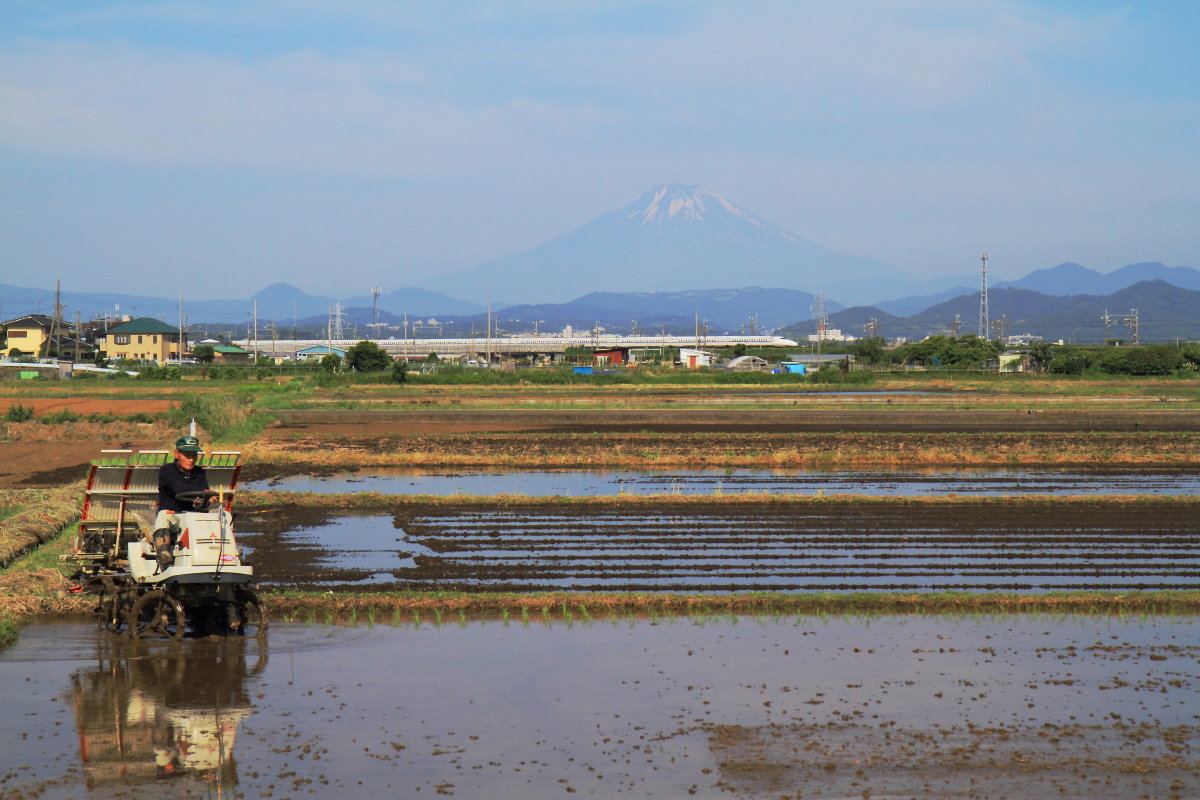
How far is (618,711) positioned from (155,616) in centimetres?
430

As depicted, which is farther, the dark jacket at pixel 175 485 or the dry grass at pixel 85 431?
the dry grass at pixel 85 431

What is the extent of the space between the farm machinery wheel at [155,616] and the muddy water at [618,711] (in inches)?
7.4

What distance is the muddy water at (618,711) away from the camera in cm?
734

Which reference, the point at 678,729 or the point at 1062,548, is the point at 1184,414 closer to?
the point at 1062,548

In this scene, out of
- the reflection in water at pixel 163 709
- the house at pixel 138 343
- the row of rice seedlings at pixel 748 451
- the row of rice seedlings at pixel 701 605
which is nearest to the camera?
the reflection in water at pixel 163 709

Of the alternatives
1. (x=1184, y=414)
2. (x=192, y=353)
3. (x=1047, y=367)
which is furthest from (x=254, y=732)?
(x=192, y=353)

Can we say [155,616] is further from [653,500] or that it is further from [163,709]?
[653,500]

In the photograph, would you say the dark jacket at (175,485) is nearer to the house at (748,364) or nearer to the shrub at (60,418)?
the shrub at (60,418)

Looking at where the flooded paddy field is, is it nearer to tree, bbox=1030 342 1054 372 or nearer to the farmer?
the farmer

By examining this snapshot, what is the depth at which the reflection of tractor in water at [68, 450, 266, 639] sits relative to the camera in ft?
32.4

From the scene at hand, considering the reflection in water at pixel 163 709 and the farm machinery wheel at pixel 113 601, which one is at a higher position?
the farm machinery wheel at pixel 113 601

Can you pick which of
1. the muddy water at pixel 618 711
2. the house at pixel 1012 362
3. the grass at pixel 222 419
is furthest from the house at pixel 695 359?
the muddy water at pixel 618 711

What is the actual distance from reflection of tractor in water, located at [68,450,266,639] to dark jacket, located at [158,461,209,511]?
0.17 m

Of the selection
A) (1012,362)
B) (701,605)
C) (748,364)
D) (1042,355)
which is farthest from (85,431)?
(1012,362)
